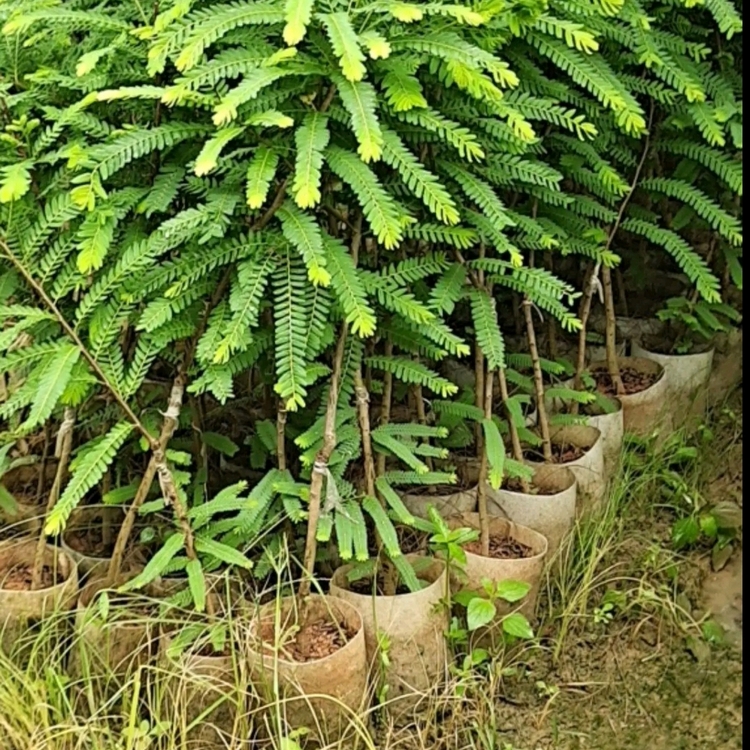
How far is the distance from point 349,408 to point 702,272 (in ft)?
3.03

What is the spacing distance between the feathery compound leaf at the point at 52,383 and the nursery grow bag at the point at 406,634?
0.71 metres

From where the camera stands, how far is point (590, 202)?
91.8 inches

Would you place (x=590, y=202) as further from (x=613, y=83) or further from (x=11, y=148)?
(x=11, y=148)

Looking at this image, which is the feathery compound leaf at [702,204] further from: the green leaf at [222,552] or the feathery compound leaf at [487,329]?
the green leaf at [222,552]

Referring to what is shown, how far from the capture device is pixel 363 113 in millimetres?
1605

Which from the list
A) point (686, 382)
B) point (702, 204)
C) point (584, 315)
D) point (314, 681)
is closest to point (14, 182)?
point (314, 681)

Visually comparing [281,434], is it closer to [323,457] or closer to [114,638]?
[323,457]

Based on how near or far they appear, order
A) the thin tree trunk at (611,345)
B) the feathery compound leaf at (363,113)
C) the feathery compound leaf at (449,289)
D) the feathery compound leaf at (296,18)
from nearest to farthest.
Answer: the feathery compound leaf at (296,18)
the feathery compound leaf at (363,113)
the feathery compound leaf at (449,289)
the thin tree trunk at (611,345)

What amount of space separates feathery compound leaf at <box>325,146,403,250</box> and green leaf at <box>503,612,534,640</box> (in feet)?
2.98

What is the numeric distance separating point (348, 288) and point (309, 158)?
0.25 m

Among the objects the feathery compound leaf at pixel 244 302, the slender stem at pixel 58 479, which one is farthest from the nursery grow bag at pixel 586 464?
the slender stem at pixel 58 479

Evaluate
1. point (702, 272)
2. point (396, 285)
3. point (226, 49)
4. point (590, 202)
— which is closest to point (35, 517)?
point (396, 285)

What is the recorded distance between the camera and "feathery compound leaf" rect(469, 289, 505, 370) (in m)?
2.04

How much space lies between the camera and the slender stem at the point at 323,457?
76.9 inches
